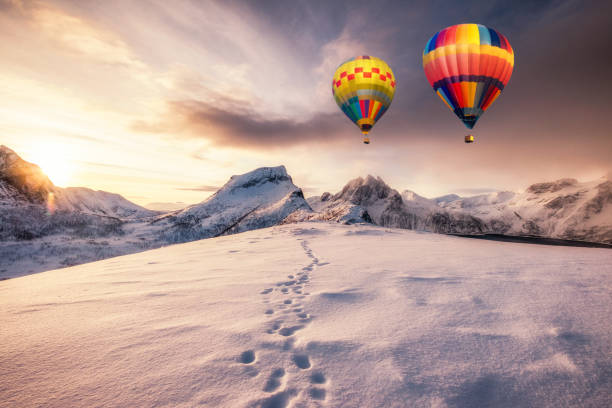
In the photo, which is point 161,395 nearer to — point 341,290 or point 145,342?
point 145,342

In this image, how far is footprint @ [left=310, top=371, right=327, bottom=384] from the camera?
2.28m

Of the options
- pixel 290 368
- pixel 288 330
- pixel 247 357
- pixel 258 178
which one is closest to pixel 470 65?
pixel 288 330

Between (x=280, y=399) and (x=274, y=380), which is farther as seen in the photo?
(x=274, y=380)

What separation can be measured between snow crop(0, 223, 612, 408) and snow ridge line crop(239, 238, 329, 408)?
1 cm

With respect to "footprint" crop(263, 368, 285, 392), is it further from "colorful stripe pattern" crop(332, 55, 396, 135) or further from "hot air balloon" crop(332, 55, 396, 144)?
"colorful stripe pattern" crop(332, 55, 396, 135)

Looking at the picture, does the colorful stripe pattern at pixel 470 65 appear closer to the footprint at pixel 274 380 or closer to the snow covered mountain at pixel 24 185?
the footprint at pixel 274 380

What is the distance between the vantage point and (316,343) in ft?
9.41

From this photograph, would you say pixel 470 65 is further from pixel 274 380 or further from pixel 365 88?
pixel 274 380

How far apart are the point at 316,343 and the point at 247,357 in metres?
0.80

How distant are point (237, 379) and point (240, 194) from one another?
11547cm

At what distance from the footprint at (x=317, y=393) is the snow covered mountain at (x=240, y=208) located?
64.6m

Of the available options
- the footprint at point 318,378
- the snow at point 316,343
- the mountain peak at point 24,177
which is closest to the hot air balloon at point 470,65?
the snow at point 316,343

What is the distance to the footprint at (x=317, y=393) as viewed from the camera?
210 cm

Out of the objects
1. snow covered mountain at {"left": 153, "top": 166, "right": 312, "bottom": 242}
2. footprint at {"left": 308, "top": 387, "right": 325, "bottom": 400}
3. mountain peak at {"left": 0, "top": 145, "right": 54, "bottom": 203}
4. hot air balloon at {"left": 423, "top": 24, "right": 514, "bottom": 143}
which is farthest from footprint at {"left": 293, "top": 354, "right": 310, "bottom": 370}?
mountain peak at {"left": 0, "top": 145, "right": 54, "bottom": 203}
